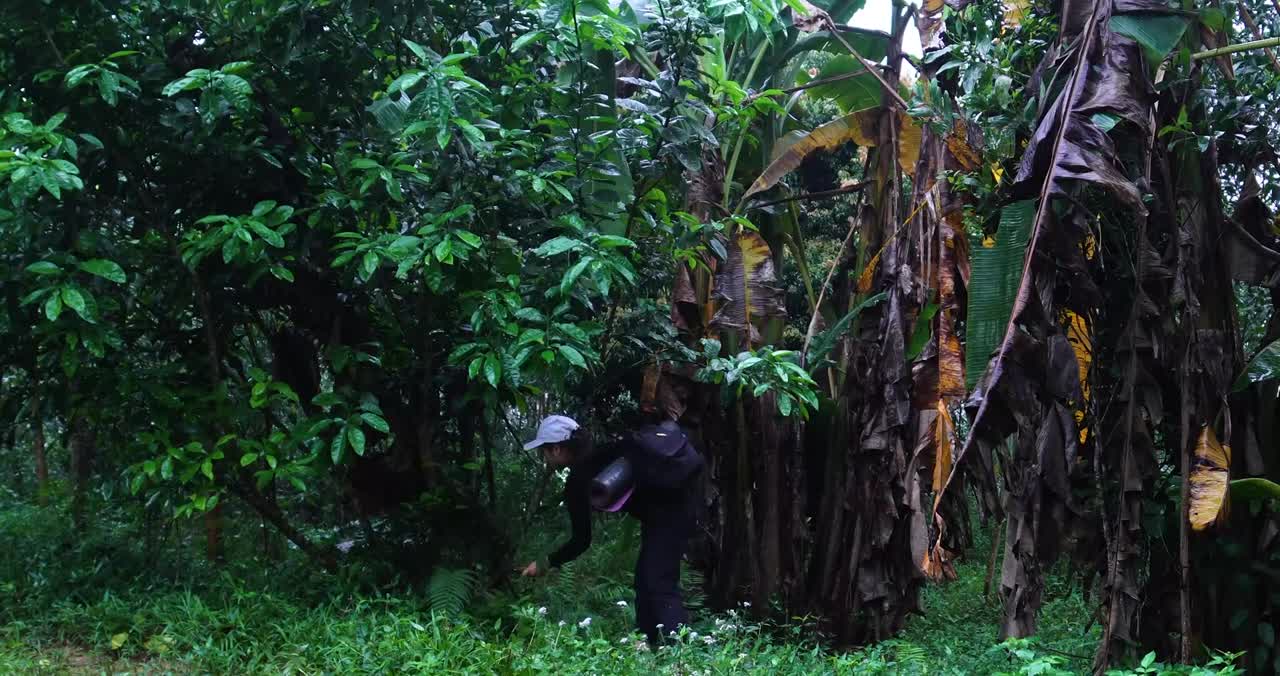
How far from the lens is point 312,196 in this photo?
5660 millimetres

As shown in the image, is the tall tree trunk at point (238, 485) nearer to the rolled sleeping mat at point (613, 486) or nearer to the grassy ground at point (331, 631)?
the grassy ground at point (331, 631)

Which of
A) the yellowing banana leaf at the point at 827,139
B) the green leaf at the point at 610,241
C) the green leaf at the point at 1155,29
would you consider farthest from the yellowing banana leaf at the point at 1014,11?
the green leaf at the point at 610,241

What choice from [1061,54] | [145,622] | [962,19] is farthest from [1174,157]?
[145,622]

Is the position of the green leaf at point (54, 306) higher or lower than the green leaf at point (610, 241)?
lower

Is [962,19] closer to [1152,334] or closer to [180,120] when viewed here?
[1152,334]

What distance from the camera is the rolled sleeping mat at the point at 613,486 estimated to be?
212 inches

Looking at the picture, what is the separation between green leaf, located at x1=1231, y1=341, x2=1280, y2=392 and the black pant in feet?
8.75

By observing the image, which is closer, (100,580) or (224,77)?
(224,77)

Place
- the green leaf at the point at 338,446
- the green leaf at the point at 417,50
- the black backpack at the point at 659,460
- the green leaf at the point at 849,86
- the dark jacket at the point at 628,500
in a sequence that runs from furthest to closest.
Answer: the green leaf at the point at 849,86, the dark jacket at the point at 628,500, the black backpack at the point at 659,460, the green leaf at the point at 338,446, the green leaf at the point at 417,50

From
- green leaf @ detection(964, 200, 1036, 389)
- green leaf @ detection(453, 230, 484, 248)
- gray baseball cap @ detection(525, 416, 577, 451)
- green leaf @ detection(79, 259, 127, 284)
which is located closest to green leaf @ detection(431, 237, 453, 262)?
green leaf @ detection(453, 230, 484, 248)

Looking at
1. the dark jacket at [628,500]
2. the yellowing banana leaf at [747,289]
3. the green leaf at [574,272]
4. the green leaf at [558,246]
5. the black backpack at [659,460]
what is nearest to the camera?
the green leaf at [574,272]

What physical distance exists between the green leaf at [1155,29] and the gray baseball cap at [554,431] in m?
3.14

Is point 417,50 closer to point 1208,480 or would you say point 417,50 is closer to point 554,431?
point 554,431

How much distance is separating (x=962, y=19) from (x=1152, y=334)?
1.84 metres
